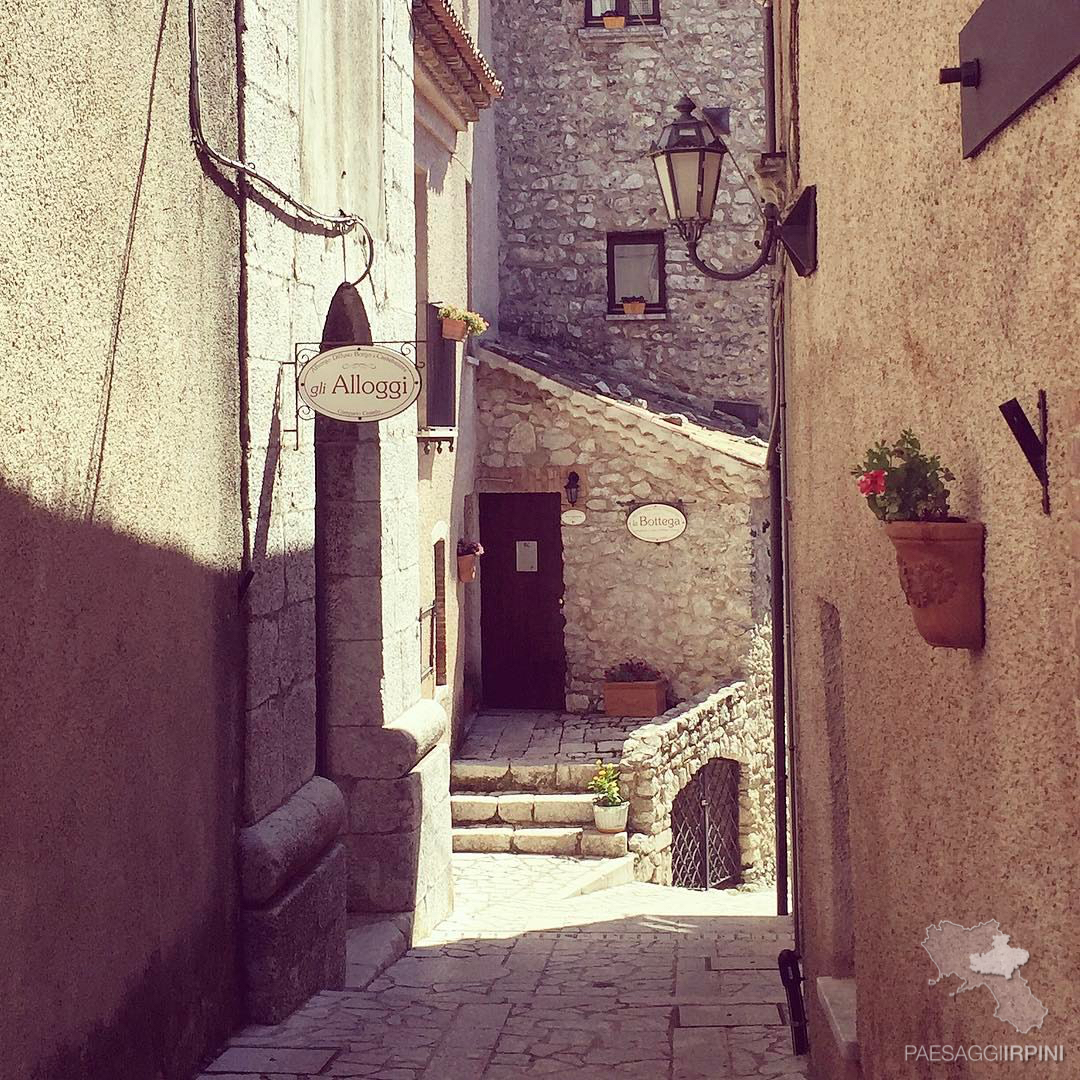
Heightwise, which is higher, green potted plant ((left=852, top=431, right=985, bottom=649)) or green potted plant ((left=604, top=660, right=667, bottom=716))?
green potted plant ((left=852, top=431, right=985, bottom=649))

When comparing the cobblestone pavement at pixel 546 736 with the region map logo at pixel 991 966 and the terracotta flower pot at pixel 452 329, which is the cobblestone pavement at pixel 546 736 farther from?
the region map logo at pixel 991 966

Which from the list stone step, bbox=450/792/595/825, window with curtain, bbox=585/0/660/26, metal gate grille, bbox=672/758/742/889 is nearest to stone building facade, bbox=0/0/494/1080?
stone step, bbox=450/792/595/825

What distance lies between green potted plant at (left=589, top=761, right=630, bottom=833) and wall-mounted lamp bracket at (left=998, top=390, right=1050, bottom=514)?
33.4ft

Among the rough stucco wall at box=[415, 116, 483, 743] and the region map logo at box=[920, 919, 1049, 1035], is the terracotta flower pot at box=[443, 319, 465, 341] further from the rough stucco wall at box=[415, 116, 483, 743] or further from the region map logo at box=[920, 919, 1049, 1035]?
the region map logo at box=[920, 919, 1049, 1035]

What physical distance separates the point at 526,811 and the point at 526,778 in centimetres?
38

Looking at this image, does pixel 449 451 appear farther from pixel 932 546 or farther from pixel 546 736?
pixel 932 546

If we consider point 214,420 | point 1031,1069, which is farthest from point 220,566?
point 1031,1069

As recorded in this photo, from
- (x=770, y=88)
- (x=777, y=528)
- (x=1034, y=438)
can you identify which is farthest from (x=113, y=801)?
(x=770, y=88)

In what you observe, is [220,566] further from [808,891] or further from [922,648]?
[922,648]

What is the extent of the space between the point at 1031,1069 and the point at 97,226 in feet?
12.1

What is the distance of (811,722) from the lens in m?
6.28

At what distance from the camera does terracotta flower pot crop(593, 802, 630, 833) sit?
41.1 ft

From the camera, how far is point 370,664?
8.45 m

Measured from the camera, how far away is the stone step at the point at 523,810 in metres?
12.8
